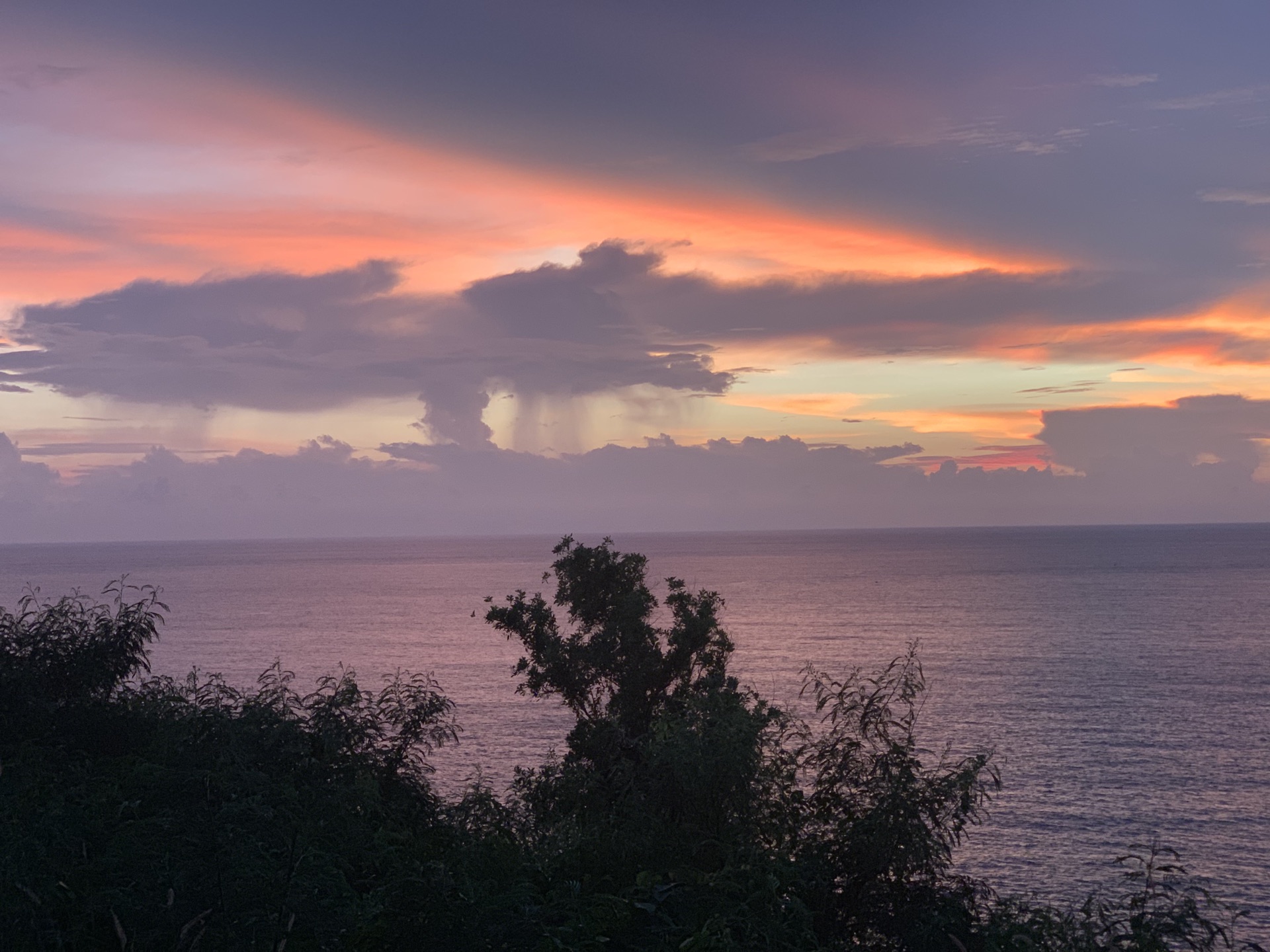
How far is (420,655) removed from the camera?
125 meters

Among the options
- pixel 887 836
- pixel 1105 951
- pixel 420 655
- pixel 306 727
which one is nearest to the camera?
pixel 1105 951

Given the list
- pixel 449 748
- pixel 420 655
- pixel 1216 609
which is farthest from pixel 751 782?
pixel 1216 609

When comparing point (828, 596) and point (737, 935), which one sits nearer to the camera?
point (737, 935)

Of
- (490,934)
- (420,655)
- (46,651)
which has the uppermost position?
(46,651)

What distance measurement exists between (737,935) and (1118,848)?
42.9 meters

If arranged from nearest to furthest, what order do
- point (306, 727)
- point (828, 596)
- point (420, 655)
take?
1. point (306, 727)
2. point (420, 655)
3. point (828, 596)

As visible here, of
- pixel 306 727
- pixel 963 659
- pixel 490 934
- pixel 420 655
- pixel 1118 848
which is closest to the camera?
pixel 490 934

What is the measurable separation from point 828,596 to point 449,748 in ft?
451

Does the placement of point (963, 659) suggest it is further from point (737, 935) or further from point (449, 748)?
point (737, 935)

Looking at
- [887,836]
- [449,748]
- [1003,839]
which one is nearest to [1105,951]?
[887,836]

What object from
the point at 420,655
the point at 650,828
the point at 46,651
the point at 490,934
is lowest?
the point at 420,655

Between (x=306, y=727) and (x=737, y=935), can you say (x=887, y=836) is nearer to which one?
(x=737, y=935)

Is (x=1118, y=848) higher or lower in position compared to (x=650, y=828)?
lower

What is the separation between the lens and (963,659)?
113125 millimetres
